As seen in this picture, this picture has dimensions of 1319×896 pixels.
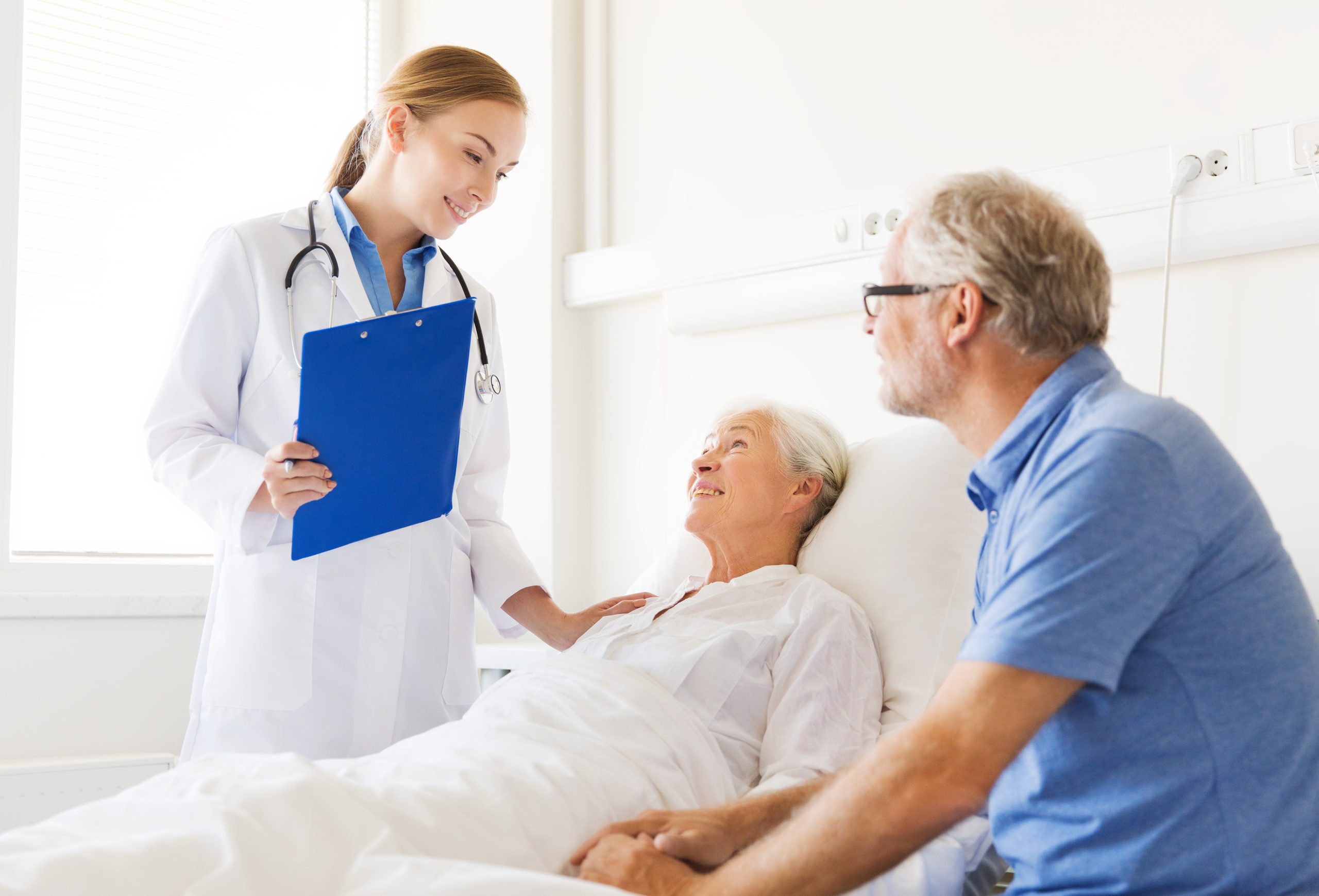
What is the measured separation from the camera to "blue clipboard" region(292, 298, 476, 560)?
4.51ft

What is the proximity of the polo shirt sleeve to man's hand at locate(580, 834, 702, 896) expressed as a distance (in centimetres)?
41

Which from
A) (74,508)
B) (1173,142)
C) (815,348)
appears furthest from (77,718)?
(1173,142)

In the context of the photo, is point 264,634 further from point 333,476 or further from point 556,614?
point 556,614

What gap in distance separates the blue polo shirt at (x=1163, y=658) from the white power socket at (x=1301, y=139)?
115 centimetres

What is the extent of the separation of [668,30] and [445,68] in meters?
1.32

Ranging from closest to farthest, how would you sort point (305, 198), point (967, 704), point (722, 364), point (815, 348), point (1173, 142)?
point (967, 704)
point (1173, 142)
point (815, 348)
point (722, 364)
point (305, 198)

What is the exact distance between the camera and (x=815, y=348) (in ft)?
8.14

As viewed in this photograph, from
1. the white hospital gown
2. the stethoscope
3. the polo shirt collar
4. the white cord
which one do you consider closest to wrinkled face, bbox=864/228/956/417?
the polo shirt collar

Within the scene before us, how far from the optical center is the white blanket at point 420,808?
900 millimetres

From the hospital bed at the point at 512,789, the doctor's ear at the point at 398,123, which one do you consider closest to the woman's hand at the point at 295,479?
the hospital bed at the point at 512,789

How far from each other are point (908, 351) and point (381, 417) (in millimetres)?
697

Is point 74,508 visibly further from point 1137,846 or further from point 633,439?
point 1137,846

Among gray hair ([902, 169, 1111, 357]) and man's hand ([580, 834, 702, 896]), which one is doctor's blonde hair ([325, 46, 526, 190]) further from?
man's hand ([580, 834, 702, 896])

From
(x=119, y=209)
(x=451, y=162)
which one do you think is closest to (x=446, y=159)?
(x=451, y=162)
